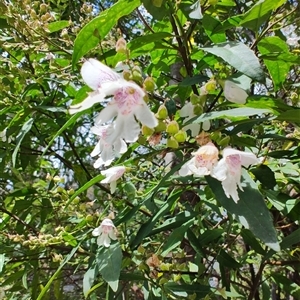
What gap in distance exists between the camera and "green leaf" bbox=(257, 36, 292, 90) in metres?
0.86

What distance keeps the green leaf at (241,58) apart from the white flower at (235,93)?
5 centimetres

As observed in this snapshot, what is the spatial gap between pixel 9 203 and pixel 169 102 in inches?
36.5

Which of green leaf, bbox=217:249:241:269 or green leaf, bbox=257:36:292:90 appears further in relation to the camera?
green leaf, bbox=217:249:241:269

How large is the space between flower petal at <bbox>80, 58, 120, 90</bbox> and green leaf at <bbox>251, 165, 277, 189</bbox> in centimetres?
41

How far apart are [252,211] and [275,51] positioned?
376 millimetres

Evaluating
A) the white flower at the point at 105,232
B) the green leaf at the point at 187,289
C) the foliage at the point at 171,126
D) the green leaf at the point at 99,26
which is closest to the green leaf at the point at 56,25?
the foliage at the point at 171,126

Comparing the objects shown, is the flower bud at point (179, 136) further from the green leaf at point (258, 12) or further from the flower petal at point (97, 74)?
the green leaf at point (258, 12)

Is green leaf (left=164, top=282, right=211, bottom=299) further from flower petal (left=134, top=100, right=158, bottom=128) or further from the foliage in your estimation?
flower petal (left=134, top=100, right=158, bottom=128)

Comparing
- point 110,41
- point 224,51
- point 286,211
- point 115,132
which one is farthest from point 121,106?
point 286,211

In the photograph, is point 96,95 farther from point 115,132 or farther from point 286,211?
point 286,211

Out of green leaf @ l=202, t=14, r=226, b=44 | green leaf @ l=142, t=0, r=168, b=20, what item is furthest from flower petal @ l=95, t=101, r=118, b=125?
green leaf @ l=202, t=14, r=226, b=44

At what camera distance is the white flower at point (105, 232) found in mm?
1042

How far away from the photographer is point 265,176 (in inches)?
34.8

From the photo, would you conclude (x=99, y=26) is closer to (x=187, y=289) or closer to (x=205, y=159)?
(x=205, y=159)
